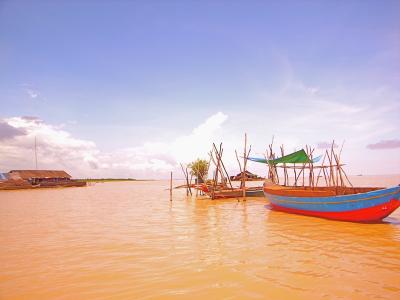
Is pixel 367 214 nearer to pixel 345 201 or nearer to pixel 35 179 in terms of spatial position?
pixel 345 201

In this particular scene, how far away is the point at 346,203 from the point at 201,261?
736cm

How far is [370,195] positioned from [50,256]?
34.4 feet

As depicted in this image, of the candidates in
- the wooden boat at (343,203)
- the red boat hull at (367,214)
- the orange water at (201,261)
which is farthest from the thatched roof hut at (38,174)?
the red boat hull at (367,214)

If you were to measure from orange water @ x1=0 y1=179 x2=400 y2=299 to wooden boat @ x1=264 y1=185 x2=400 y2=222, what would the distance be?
595 mm

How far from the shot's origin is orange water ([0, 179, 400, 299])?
475 cm

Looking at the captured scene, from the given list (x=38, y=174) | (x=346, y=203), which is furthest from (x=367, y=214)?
(x=38, y=174)

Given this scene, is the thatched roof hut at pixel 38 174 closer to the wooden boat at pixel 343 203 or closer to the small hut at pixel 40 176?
the small hut at pixel 40 176

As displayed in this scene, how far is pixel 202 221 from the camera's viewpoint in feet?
38.9

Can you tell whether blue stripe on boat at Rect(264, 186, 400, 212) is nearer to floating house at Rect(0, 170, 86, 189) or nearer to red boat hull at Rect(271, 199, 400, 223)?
red boat hull at Rect(271, 199, 400, 223)

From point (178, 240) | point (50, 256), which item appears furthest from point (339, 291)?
point (50, 256)

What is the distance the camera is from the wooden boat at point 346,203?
1030 cm

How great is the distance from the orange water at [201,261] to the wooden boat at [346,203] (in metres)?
0.59

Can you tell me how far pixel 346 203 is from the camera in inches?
433

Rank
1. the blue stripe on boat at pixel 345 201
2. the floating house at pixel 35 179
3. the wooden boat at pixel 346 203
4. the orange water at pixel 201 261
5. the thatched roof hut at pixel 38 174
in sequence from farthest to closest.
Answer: the thatched roof hut at pixel 38 174, the floating house at pixel 35 179, the wooden boat at pixel 346 203, the blue stripe on boat at pixel 345 201, the orange water at pixel 201 261
